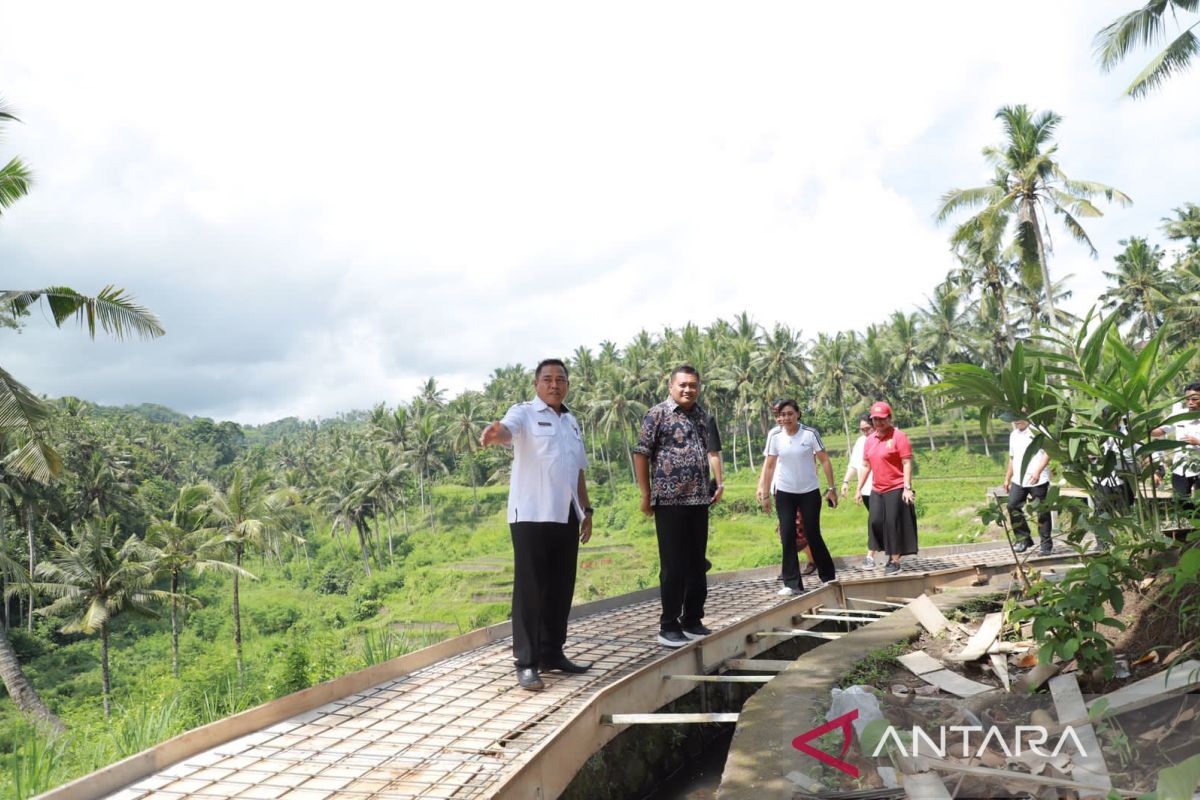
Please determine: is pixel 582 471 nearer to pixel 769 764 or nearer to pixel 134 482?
pixel 769 764

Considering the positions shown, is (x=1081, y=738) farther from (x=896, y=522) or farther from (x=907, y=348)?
(x=907, y=348)

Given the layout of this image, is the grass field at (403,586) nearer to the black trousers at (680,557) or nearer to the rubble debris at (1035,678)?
the black trousers at (680,557)

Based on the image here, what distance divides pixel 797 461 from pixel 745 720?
3741mm

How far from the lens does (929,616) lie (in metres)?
4.26

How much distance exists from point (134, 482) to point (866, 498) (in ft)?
171

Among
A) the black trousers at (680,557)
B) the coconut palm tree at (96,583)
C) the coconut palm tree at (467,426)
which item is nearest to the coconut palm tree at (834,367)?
the coconut palm tree at (467,426)

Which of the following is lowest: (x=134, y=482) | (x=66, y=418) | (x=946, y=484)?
(x=946, y=484)

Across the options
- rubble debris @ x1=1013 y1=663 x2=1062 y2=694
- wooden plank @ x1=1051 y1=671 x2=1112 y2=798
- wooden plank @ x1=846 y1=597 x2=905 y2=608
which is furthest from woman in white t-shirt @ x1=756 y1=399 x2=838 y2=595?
wooden plank @ x1=1051 y1=671 x2=1112 y2=798

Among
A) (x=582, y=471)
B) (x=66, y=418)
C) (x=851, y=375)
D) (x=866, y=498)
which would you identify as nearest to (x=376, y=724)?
(x=582, y=471)

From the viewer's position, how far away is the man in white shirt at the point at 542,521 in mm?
4320

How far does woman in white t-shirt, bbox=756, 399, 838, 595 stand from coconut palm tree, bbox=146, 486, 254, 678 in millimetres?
28622

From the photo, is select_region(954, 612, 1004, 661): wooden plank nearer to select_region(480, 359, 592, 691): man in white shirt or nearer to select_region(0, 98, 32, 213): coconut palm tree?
select_region(480, 359, 592, 691): man in white shirt

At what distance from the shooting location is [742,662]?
4727mm

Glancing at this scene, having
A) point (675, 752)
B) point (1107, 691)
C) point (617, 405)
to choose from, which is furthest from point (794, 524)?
point (617, 405)
